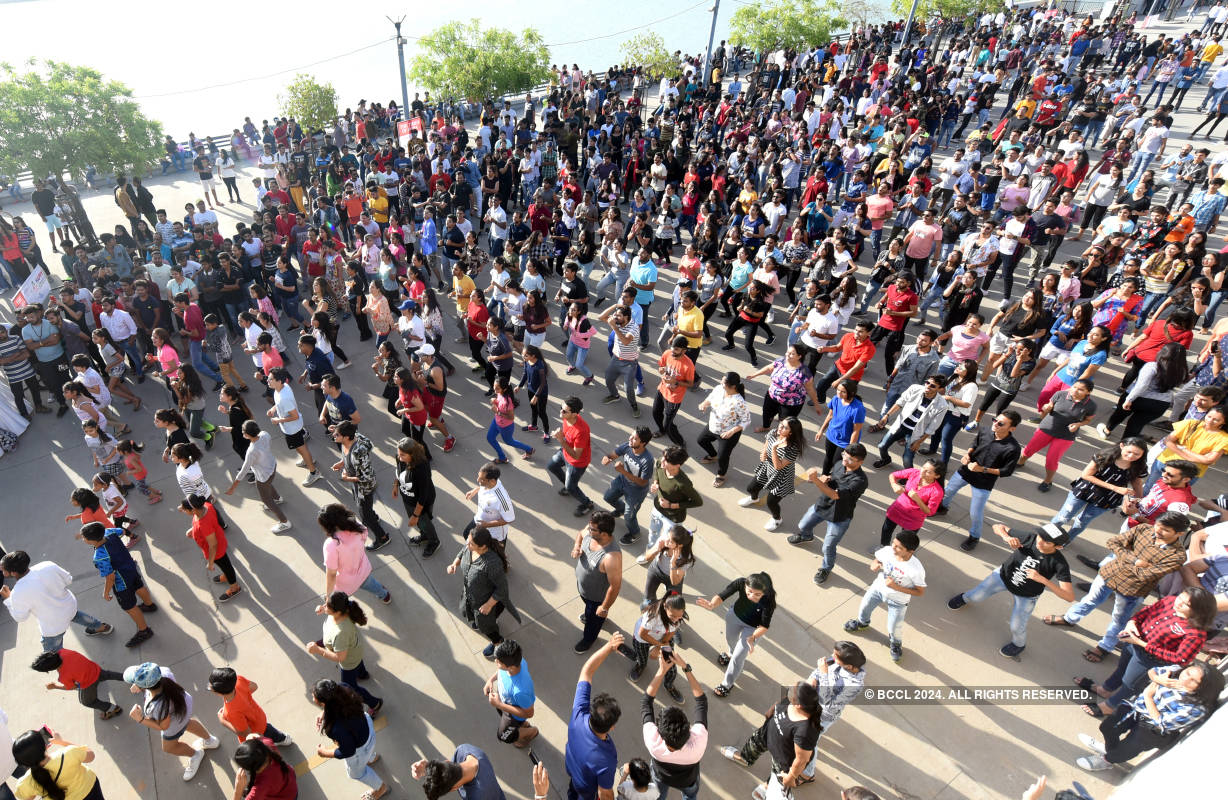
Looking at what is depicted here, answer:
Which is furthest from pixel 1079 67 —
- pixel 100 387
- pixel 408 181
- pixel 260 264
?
pixel 100 387

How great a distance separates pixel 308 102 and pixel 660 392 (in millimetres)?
15986

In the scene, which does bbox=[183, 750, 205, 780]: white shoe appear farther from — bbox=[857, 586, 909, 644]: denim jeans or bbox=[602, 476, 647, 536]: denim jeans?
bbox=[857, 586, 909, 644]: denim jeans

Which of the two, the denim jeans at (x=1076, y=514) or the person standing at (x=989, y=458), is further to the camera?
the denim jeans at (x=1076, y=514)

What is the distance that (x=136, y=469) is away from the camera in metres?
7.36

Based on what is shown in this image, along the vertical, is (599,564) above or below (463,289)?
below

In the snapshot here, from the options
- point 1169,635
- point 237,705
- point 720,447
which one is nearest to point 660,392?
point 720,447

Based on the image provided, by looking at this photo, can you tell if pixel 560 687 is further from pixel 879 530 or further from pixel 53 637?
pixel 53 637

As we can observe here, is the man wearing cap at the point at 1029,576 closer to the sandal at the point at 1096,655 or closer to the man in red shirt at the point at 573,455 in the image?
the sandal at the point at 1096,655

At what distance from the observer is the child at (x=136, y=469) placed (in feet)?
23.3

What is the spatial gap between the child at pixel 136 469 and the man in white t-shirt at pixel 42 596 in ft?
6.54

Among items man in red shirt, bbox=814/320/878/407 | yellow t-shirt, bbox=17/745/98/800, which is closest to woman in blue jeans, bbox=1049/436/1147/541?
man in red shirt, bbox=814/320/878/407

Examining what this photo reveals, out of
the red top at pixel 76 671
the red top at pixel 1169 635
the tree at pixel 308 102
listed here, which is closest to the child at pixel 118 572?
the red top at pixel 76 671

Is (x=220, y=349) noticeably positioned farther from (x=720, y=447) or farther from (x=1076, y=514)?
(x=1076, y=514)

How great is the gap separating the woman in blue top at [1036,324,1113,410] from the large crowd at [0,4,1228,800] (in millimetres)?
48
